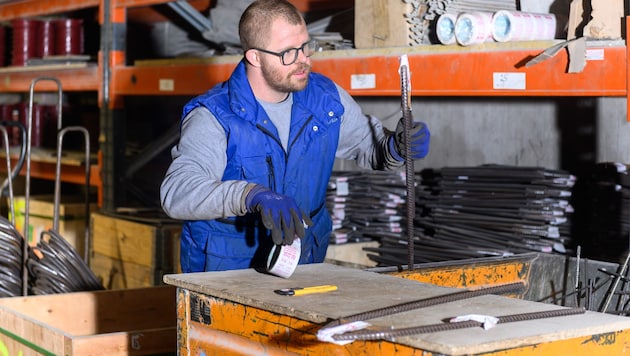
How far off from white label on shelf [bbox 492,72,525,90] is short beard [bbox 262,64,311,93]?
0.94m

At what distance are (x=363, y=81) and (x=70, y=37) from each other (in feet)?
12.2

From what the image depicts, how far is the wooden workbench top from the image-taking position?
212cm

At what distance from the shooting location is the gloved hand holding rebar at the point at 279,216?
2.87 m

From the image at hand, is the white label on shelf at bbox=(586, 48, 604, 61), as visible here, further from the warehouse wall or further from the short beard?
the warehouse wall

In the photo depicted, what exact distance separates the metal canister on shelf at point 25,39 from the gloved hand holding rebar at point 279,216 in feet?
18.2

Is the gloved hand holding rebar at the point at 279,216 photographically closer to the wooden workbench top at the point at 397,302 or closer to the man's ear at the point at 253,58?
the wooden workbench top at the point at 397,302

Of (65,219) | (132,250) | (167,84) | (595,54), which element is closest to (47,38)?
(65,219)

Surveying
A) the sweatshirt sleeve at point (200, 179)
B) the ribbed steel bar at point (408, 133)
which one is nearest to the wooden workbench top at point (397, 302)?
the sweatshirt sleeve at point (200, 179)

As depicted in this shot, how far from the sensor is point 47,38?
306 inches

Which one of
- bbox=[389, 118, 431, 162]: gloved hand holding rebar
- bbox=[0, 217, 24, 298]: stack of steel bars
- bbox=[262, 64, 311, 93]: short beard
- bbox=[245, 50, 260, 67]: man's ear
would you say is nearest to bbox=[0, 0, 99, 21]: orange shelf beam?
bbox=[0, 217, 24, 298]: stack of steel bars

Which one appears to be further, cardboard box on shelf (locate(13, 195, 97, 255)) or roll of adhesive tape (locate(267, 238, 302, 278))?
cardboard box on shelf (locate(13, 195, 97, 255))

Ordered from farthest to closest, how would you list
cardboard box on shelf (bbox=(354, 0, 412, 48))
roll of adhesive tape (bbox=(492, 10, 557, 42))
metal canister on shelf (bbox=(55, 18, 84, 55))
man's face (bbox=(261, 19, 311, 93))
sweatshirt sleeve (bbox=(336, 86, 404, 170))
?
metal canister on shelf (bbox=(55, 18, 84, 55))
cardboard box on shelf (bbox=(354, 0, 412, 48))
roll of adhesive tape (bbox=(492, 10, 557, 42))
sweatshirt sleeve (bbox=(336, 86, 404, 170))
man's face (bbox=(261, 19, 311, 93))

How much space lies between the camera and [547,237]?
15.9 ft

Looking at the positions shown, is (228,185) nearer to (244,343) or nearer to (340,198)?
(244,343)
